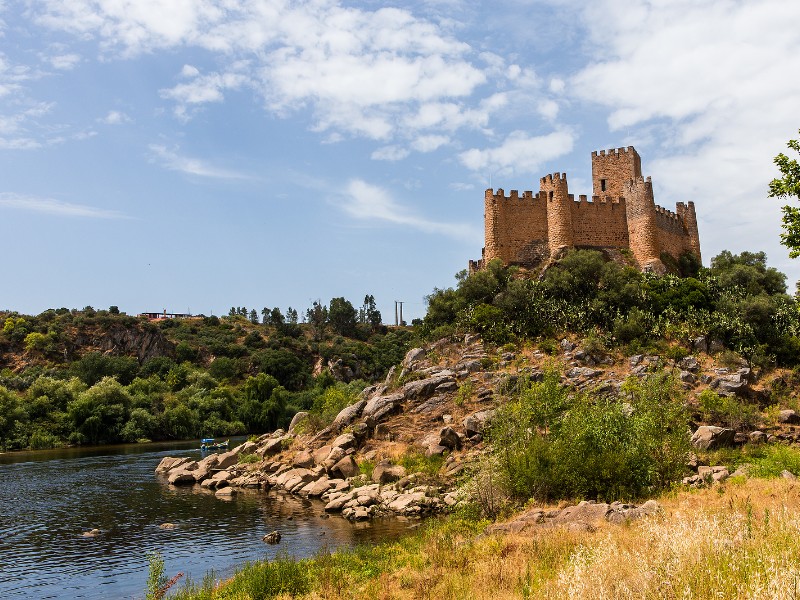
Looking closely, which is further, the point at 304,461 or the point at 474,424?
the point at 304,461

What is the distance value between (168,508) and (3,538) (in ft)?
20.0

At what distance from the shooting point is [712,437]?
88.1ft

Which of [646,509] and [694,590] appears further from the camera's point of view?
[646,509]

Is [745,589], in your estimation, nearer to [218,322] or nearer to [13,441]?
[13,441]

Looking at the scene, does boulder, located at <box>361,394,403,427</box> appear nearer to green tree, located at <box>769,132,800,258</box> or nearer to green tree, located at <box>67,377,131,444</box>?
green tree, located at <box>769,132,800,258</box>

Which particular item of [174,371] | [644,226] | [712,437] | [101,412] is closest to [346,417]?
[712,437]

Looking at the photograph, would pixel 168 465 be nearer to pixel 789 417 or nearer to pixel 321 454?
pixel 321 454

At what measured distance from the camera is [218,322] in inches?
4318

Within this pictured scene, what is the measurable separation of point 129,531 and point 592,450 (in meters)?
16.2

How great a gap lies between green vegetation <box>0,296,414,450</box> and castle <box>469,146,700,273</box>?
1085 centimetres

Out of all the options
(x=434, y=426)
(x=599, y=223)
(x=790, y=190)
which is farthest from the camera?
(x=599, y=223)

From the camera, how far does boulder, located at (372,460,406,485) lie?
27.4 m

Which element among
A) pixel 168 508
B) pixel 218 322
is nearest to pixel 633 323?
pixel 168 508

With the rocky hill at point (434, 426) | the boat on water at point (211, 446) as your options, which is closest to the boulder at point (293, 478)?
the rocky hill at point (434, 426)
